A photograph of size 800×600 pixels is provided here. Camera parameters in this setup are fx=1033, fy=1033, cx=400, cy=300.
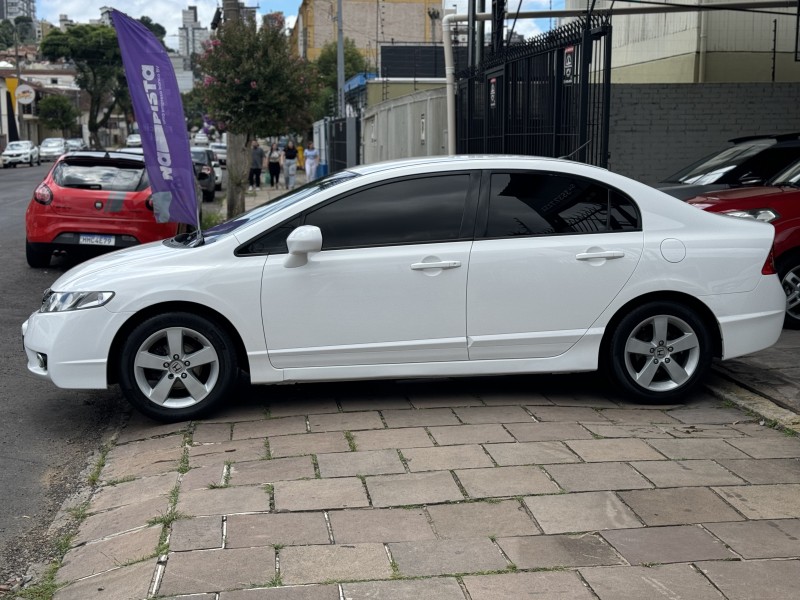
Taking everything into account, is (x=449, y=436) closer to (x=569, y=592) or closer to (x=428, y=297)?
(x=428, y=297)

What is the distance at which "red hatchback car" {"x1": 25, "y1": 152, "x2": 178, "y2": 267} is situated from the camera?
1223cm

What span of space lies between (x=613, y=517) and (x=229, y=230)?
10.4ft

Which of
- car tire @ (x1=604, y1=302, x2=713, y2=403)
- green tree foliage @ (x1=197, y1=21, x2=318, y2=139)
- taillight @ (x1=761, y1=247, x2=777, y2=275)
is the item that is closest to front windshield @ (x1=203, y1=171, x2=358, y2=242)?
car tire @ (x1=604, y1=302, x2=713, y2=403)

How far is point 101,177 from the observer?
12.6 m

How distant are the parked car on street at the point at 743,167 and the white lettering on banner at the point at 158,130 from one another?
197 inches

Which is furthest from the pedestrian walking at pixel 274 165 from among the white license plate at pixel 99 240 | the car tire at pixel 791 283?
the car tire at pixel 791 283

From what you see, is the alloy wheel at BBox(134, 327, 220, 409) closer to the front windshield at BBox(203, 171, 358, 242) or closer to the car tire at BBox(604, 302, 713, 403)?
the front windshield at BBox(203, 171, 358, 242)

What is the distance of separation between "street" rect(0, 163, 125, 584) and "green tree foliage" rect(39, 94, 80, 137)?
8737 cm

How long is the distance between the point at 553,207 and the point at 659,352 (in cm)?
113

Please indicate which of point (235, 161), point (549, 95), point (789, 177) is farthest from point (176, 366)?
point (235, 161)

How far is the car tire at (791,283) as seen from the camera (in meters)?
8.95

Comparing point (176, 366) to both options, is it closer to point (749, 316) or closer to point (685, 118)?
point (749, 316)

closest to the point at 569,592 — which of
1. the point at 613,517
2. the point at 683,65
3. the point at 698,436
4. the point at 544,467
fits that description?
the point at 613,517

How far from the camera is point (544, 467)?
16.9 ft
